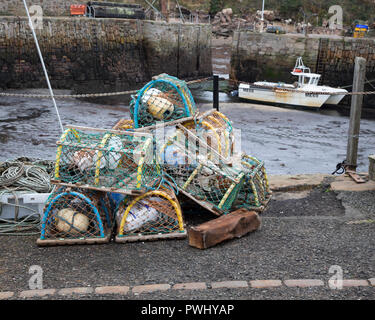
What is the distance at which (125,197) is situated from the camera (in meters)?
4.08

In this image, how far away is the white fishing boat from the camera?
1812 centimetres

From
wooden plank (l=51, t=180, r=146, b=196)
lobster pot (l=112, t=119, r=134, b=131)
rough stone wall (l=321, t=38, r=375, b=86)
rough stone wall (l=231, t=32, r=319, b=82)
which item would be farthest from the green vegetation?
wooden plank (l=51, t=180, r=146, b=196)

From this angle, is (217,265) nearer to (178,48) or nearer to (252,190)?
(252,190)

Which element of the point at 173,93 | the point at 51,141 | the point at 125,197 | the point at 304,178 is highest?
the point at 173,93

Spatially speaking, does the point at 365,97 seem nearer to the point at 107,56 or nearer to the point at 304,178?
the point at 107,56

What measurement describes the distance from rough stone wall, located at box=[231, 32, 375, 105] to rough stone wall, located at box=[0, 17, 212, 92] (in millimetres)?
3388

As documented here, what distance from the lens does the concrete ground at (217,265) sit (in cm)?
309

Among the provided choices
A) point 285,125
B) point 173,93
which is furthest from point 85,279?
point 285,125

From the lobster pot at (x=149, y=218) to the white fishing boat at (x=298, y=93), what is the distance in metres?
14.3

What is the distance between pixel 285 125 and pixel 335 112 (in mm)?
3655

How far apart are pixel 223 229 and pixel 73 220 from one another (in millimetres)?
1294

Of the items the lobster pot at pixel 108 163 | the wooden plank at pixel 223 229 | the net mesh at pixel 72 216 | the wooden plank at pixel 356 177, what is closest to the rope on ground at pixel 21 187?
the net mesh at pixel 72 216

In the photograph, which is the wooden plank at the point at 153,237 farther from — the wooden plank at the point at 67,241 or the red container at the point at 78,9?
the red container at the point at 78,9

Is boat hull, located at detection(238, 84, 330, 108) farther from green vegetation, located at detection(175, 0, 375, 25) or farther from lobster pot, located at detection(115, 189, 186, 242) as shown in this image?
green vegetation, located at detection(175, 0, 375, 25)
